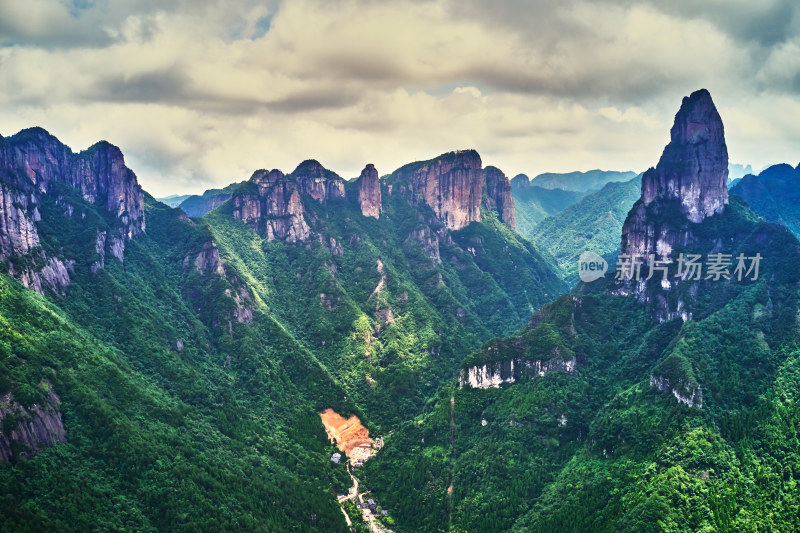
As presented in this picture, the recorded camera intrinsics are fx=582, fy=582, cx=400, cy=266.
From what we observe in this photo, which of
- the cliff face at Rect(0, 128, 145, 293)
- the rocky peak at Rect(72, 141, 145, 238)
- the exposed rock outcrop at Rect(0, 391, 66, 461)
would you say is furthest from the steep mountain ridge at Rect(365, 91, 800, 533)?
the rocky peak at Rect(72, 141, 145, 238)

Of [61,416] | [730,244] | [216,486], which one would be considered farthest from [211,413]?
[730,244]

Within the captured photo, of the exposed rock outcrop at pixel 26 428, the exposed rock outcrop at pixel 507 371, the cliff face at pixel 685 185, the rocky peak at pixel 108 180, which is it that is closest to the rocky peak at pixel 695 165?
the cliff face at pixel 685 185

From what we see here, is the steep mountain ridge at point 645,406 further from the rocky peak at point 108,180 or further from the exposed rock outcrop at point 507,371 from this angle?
the rocky peak at point 108,180

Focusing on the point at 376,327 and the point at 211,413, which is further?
the point at 376,327

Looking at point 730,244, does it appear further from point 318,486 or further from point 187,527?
point 187,527

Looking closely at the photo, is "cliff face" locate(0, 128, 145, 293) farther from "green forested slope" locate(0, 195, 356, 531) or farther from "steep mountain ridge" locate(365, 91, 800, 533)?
"steep mountain ridge" locate(365, 91, 800, 533)

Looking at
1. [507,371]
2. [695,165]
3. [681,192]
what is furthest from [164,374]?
[695,165]
